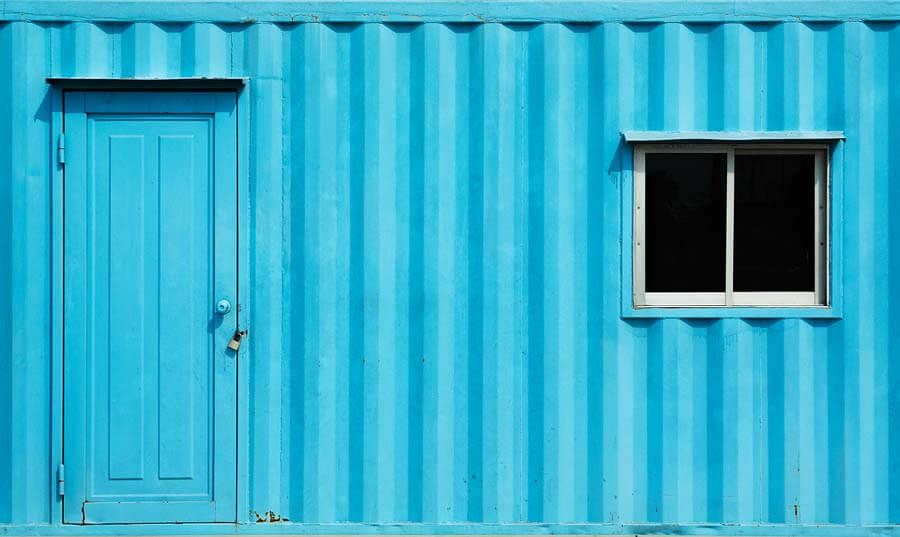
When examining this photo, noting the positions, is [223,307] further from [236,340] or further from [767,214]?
[767,214]

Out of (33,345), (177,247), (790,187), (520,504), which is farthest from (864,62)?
(33,345)

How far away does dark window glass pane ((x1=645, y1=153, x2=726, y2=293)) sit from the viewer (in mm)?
5074

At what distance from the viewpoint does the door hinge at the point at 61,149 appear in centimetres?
491

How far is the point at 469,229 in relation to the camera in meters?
5.01

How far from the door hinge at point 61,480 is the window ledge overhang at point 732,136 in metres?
3.39

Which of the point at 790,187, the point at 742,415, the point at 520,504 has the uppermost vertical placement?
the point at 790,187

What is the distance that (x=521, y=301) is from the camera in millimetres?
5012

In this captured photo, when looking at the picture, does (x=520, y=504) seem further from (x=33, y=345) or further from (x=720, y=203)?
(x=33, y=345)

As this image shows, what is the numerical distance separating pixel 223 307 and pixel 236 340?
186 mm

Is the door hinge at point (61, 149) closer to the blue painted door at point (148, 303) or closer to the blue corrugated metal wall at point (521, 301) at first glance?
the blue painted door at point (148, 303)

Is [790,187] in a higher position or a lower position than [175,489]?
higher

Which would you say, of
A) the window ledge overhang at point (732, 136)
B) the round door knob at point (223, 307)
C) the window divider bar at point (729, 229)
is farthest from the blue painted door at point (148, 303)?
the window divider bar at point (729, 229)

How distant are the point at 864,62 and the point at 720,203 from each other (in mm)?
1029

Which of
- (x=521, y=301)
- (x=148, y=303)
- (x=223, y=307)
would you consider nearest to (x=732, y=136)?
(x=521, y=301)
